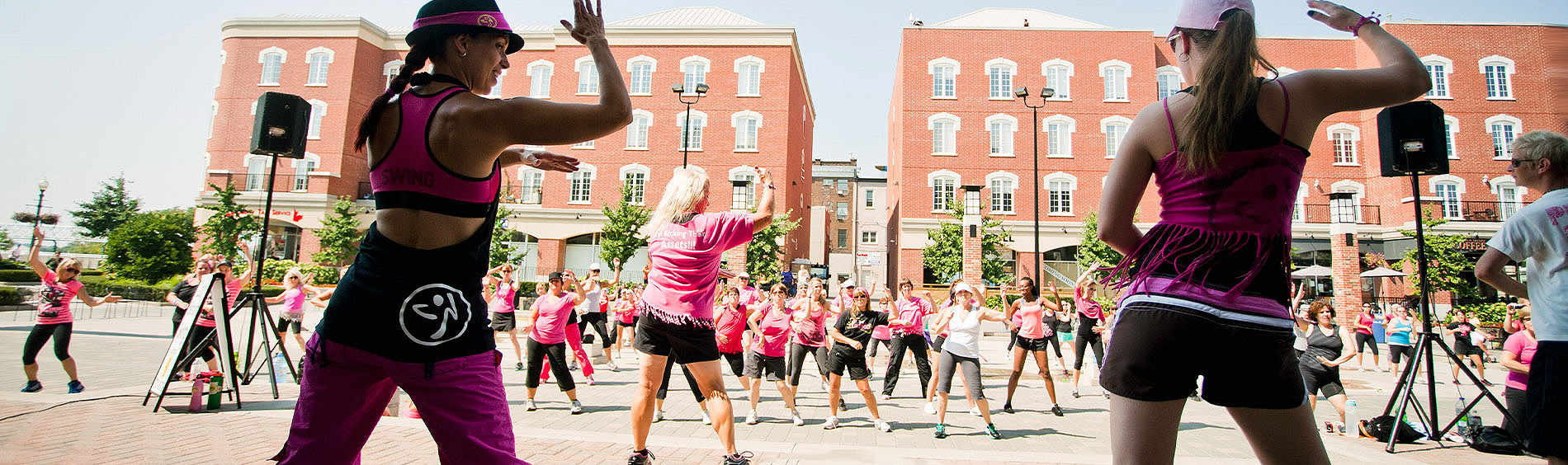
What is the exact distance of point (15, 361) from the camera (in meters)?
9.62

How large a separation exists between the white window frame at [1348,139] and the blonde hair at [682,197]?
1564 inches

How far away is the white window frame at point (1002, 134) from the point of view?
33469mm

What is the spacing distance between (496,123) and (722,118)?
33.5 metres

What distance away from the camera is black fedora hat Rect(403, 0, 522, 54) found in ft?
6.37

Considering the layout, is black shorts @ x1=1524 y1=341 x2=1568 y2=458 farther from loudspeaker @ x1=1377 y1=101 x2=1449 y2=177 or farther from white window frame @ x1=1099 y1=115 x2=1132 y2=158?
white window frame @ x1=1099 y1=115 x2=1132 y2=158

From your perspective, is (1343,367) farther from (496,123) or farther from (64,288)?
(64,288)

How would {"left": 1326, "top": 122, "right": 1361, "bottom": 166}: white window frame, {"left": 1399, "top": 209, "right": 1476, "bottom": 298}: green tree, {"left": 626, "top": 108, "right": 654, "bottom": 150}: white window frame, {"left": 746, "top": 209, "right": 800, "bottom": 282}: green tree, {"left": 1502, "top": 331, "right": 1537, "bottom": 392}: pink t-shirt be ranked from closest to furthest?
{"left": 1502, "top": 331, "right": 1537, "bottom": 392}: pink t-shirt
{"left": 1399, "top": 209, "right": 1476, "bottom": 298}: green tree
{"left": 746, "top": 209, "right": 800, "bottom": 282}: green tree
{"left": 1326, "top": 122, "right": 1361, "bottom": 166}: white window frame
{"left": 626, "top": 108, "right": 654, "bottom": 150}: white window frame

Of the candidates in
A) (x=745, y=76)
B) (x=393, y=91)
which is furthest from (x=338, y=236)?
(x=393, y=91)

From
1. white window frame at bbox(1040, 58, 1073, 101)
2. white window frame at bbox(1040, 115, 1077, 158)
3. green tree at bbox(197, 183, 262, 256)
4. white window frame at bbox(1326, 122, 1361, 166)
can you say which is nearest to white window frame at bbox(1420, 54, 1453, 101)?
white window frame at bbox(1326, 122, 1361, 166)

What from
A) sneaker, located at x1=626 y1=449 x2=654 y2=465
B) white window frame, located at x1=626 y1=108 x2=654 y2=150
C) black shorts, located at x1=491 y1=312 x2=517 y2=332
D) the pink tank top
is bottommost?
sneaker, located at x1=626 y1=449 x2=654 y2=465

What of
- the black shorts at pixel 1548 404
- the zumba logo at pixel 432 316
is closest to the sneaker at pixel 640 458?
the zumba logo at pixel 432 316

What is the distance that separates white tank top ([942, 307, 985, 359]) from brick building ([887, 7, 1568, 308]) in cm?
2510

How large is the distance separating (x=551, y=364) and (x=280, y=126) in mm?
3770

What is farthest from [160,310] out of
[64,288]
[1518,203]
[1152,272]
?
[1518,203]
